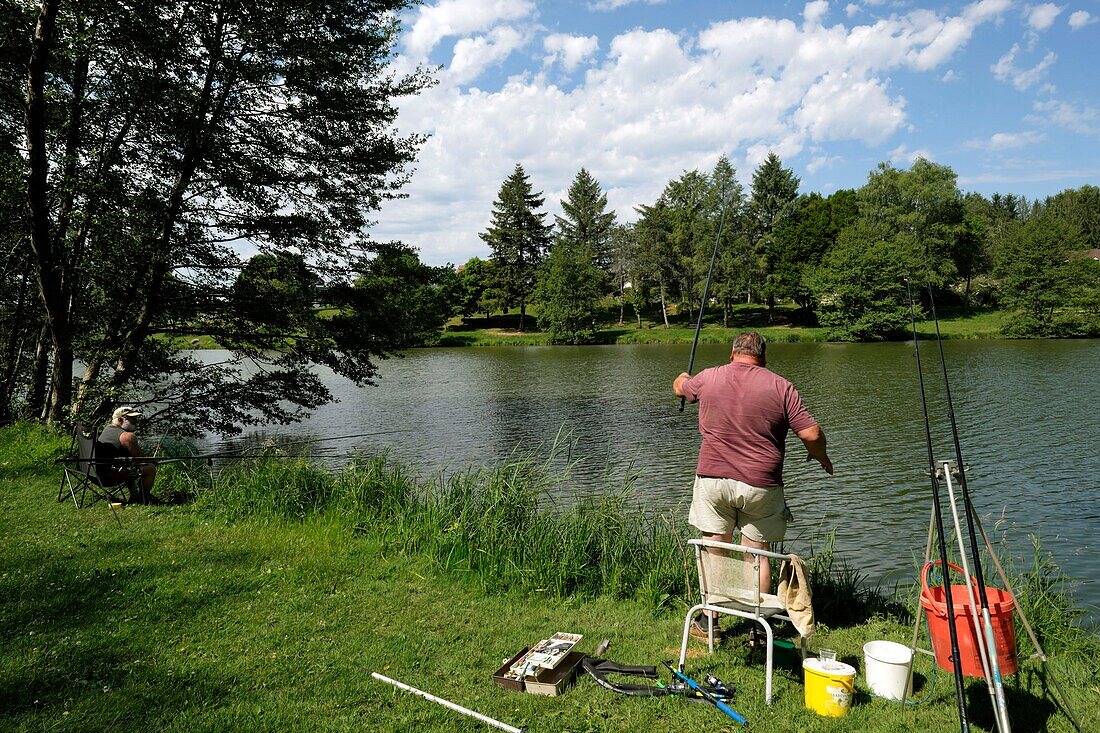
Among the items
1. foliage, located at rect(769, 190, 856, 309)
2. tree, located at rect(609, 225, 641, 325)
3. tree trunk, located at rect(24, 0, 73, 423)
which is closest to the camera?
tree trunk, located at rect(24, 0, 73, 423)

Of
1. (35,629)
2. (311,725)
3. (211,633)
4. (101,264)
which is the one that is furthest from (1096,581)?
(101,264)

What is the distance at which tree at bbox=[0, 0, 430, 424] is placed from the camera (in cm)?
1041

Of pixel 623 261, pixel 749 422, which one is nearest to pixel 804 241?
pixel 623 261

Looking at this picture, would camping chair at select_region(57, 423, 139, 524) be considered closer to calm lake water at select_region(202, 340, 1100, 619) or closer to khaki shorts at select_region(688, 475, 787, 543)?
calm lake water at select_region(202, 340, 1100, 619)

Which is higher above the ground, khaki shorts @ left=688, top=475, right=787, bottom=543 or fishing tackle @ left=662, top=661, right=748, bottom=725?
khaki shorts @ left=688, top=475, right=787, bottom=543

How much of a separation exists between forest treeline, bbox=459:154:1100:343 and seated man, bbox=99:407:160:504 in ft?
130

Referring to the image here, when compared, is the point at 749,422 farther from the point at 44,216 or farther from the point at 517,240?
the point at 517,240

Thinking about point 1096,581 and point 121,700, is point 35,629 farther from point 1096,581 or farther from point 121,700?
point 1096,581

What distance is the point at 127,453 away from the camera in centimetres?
862

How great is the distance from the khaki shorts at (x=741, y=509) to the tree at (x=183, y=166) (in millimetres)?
9375

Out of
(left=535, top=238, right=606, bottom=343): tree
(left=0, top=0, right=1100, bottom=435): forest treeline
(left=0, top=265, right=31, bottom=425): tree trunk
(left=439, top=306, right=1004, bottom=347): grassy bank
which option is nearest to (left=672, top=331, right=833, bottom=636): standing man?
(left=0, top=0, right=1100, bottom=435): forest treeline

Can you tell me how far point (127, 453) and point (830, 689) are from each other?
28.2 ft

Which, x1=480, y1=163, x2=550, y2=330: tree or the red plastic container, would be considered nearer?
the red plastic container

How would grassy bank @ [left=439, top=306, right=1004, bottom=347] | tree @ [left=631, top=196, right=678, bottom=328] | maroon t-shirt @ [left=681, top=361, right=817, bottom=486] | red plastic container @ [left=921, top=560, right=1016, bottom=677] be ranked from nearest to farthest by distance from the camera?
red plastic container @ [left=921, top=560, right=1016, bottom=677], maroon t-shirt @ [left=681, top=361, right=817, bottom=486], grassy bank @ [left=439, top=306, right=1004, bottom=347], tree @ [left=631, top=196, right=678, bottom=328]
